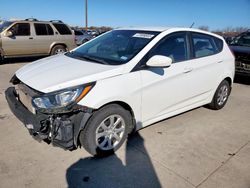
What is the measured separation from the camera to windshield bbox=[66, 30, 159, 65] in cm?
319

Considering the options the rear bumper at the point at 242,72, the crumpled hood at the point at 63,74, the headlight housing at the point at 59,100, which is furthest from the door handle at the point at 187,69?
the rear bumper at the point at 242,72

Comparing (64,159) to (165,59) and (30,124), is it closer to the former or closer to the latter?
(30,124)

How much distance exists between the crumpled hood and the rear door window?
1.71 metres

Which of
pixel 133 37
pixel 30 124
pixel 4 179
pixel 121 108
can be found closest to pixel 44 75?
pixel 30 124

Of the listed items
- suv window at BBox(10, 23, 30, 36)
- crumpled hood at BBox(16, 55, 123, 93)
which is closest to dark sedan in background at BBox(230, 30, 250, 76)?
crumpled hood at BBox(16, 55, 123, 93)

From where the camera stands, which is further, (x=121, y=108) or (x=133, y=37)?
(x=133, y=37)

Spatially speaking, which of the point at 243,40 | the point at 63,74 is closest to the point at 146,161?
the point at 63,74

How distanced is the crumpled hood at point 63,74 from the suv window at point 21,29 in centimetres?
678

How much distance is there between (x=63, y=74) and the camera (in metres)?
2.81

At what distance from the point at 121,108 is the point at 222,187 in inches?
58.7

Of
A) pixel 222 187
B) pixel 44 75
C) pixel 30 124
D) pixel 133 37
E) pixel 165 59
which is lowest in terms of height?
pixel 222 187

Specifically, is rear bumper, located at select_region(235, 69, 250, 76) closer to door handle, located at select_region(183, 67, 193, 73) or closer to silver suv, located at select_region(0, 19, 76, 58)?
door handle, located at select_region(183, 67, 193, 73)

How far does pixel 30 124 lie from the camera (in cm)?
260

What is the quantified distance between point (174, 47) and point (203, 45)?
881 mm
